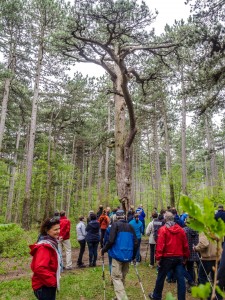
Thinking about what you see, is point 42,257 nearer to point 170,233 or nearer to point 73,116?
point 170,233

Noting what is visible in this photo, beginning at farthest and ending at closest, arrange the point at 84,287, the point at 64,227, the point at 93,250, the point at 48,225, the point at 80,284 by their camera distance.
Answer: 1. the point at 93,250
2. the point at 64,227
3. the point at 80,284
4. the point at 84,287
5. the point at 48,225

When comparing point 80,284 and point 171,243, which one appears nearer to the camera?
point 171,243

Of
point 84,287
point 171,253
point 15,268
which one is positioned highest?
point 171,253

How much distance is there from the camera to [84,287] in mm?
7270

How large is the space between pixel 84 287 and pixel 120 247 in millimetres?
2701

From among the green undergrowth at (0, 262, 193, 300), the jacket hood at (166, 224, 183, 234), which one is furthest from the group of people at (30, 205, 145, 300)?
the green undergrowth at (0, 262, 193, 300)

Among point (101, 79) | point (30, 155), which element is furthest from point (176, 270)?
point (30, 155)

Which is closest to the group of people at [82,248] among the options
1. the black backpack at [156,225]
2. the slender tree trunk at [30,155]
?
the black backpack at [156,225]

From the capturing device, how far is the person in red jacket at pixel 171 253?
5.46 metres

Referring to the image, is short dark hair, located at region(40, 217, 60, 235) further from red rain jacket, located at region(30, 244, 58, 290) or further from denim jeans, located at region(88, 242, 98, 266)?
denim jeans, located at region(88, 242, 98, 266)

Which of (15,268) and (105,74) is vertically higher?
(105,74)

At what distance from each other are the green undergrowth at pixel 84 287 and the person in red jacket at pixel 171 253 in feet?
4.58

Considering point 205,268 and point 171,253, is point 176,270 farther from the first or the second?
point 205,268

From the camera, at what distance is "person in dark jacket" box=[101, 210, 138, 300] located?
5.45 metres
